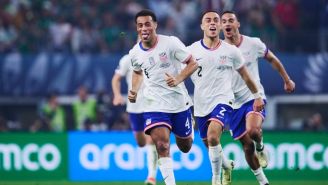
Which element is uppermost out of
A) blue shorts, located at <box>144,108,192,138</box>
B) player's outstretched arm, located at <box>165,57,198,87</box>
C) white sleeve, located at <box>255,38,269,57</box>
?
white sleeve, located at <box>255,38,269,57</box>

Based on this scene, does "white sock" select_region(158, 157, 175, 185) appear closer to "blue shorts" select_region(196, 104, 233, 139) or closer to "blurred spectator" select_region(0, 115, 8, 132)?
"blue shorts" select_region(196, 104, 233, 139)

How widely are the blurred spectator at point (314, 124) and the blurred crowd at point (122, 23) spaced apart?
1.78 metres

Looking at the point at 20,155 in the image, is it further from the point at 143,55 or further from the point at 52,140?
the point at 143,55

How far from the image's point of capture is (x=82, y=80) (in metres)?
28.8

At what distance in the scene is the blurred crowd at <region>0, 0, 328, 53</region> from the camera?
2789cm

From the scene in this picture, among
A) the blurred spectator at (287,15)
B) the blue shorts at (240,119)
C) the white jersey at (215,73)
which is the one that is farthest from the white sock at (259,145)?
the blurred spectator at (287,15)

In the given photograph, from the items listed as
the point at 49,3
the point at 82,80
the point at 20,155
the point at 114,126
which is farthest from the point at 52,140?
the point at 49,3

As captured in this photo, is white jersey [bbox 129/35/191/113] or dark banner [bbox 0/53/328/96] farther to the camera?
dark banner [bbox 0/53/328/96]

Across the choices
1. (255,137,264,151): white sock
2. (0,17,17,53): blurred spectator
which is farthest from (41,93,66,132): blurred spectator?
(255,137,264,151): white sock

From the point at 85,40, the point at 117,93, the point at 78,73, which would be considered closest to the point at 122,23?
the point at 85,40

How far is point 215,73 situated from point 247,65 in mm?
1236

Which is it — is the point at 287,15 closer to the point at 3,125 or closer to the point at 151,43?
the point at 3,125

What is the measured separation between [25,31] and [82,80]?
1.91 meters

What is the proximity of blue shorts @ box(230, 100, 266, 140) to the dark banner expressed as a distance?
10362 millimetres
